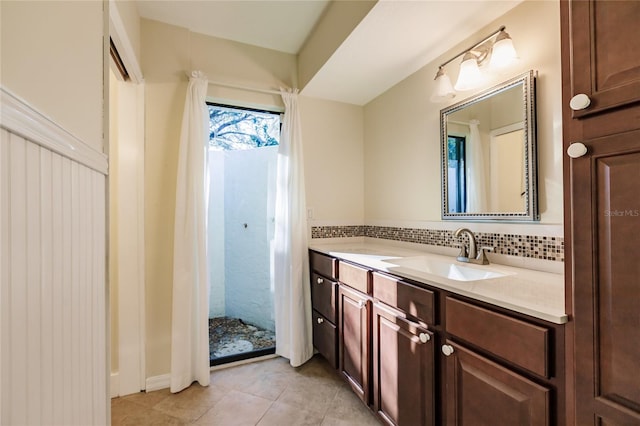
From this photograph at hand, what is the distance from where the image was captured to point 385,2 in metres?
1.36

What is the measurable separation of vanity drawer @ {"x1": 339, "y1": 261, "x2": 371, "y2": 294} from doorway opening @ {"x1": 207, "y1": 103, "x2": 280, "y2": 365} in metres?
0.95

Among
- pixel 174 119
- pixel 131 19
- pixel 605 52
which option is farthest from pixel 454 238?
pixel 131 19

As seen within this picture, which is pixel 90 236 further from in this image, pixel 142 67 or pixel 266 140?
pixel 266 140

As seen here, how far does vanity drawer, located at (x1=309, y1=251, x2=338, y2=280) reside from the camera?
1927mm

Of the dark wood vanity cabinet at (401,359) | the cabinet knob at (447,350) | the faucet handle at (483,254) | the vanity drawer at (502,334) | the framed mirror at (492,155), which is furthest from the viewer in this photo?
the faucet handle at (483,254)

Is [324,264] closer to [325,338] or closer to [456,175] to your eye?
[325,338]

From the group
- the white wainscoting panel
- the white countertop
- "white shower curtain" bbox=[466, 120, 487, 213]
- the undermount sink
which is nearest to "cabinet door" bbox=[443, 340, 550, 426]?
the white countertop

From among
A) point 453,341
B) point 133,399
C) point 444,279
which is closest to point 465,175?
point 444,279

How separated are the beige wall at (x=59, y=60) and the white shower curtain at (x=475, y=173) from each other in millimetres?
1828

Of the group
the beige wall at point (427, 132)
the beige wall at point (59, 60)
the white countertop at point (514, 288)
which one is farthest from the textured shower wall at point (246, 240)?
the beige wall at point (59, 60)

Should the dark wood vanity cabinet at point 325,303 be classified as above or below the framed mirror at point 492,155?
below

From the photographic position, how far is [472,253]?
5.11ft

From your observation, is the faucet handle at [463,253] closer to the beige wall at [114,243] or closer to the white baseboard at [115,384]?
the beige wall at [114,243]

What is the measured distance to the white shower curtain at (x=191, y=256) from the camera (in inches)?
76.2
